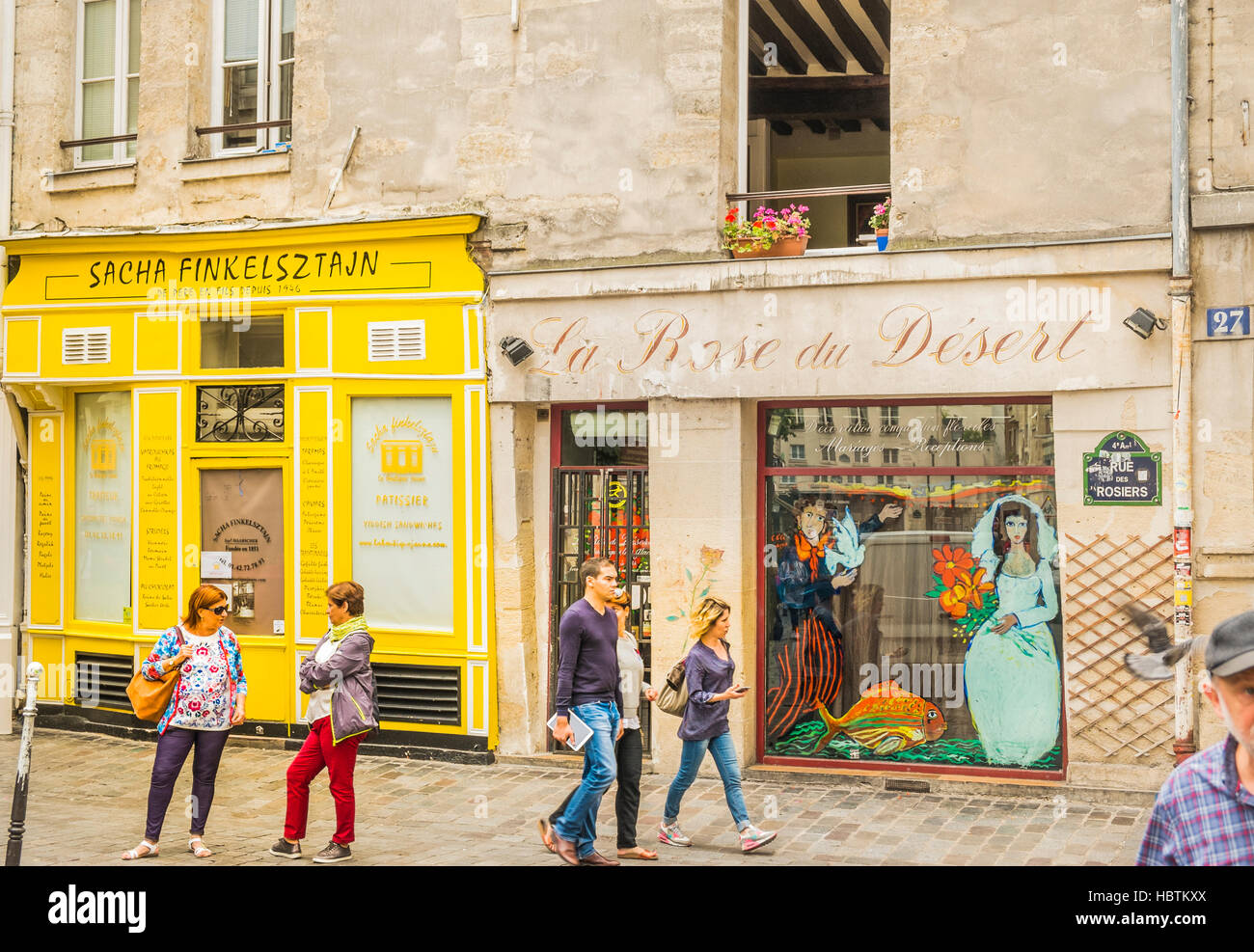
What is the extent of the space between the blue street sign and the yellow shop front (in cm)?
525

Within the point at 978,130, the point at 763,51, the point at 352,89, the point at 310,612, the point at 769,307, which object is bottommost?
the point at 310,612

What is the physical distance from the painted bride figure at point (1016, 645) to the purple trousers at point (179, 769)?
5.13 metres

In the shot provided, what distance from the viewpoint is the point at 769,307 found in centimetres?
1004

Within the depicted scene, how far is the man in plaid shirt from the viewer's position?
3154 millimetres

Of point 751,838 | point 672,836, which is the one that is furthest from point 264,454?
point 751,838

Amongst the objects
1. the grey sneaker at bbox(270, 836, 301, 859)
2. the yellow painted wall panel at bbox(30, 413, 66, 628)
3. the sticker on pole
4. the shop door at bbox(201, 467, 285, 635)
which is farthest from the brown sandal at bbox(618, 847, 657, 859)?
the yellow painted wall panel at bbox(30, 413, 66, 628)

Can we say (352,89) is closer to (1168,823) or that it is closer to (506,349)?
(506,349)

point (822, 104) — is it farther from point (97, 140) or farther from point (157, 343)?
point (97, 140)

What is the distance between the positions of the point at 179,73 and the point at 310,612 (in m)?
4.83

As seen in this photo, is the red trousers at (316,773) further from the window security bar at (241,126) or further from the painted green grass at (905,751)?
the window security bar at (241,126)

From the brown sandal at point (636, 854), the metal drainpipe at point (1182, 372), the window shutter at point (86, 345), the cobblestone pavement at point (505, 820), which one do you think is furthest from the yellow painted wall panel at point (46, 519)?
the metal drainpipe at point (1182, 372)

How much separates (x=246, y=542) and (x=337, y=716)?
4.40 metres

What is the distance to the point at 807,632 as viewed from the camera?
10.3 meters

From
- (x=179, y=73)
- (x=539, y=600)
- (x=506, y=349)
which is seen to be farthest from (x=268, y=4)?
(x=539, y=600)
